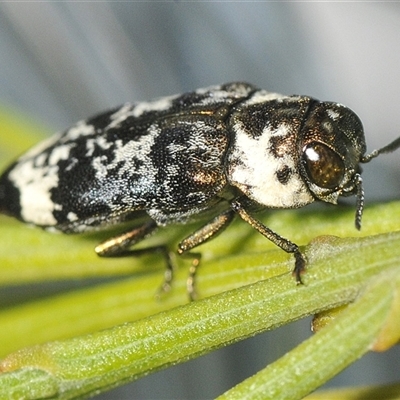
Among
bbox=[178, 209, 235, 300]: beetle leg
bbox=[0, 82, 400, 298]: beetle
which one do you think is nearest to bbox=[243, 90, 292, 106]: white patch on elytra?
bbox=[0, 82, 400, 298]: beetle

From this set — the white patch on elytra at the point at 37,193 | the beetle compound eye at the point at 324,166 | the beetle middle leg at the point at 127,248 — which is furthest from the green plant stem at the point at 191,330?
the white patch on elytra at the point at 37,193

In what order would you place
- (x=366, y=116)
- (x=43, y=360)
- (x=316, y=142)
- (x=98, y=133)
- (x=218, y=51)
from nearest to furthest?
(x=43, y=360)
(x=316, y=142)
(x=98, y=133)
(x=218, y=51)
(x=366, y=116)

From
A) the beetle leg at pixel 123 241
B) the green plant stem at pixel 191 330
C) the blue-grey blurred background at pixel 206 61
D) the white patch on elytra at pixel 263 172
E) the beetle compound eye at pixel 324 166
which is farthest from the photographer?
the blue-grey blurred background at pixel 206 61

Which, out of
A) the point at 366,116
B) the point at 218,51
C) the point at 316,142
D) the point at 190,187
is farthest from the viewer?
the point at 366,116

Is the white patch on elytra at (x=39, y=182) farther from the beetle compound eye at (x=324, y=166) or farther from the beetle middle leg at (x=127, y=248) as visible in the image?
the beetle compound eye at (x=324, y=166)

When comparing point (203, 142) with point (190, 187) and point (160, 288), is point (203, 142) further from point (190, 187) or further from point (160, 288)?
point (160, 288)

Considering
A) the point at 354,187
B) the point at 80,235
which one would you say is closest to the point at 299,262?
the point at 354,187

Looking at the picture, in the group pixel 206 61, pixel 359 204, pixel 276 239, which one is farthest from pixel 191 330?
pixel 206 61

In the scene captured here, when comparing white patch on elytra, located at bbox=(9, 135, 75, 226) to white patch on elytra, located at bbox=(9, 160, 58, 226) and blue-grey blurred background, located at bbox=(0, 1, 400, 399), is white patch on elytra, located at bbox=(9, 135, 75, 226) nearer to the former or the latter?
white patch on elytra, located at bbox=(9, 160, 58, 226)
